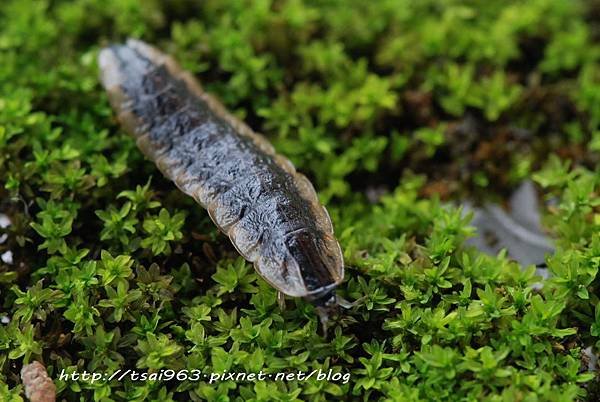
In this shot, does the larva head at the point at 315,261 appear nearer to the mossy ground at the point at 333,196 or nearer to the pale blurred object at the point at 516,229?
the mossy ground at the point at 333,196

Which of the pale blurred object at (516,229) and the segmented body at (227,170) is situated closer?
the segmented body at (227,170)

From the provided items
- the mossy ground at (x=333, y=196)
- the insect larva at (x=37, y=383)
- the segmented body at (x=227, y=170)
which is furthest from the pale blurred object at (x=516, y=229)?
the insect larva at (x=37, y=383)

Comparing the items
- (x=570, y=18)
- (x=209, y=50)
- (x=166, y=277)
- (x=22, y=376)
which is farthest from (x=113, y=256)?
(x=570, y=18)

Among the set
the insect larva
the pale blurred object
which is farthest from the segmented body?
the pale blurred object

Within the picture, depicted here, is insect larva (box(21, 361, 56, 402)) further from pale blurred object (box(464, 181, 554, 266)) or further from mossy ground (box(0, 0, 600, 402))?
pale blurred object (box(464, 181, 554, 266))

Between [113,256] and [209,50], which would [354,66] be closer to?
[209,50]

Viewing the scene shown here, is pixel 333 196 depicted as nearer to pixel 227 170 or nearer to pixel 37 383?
pixel 227 170
